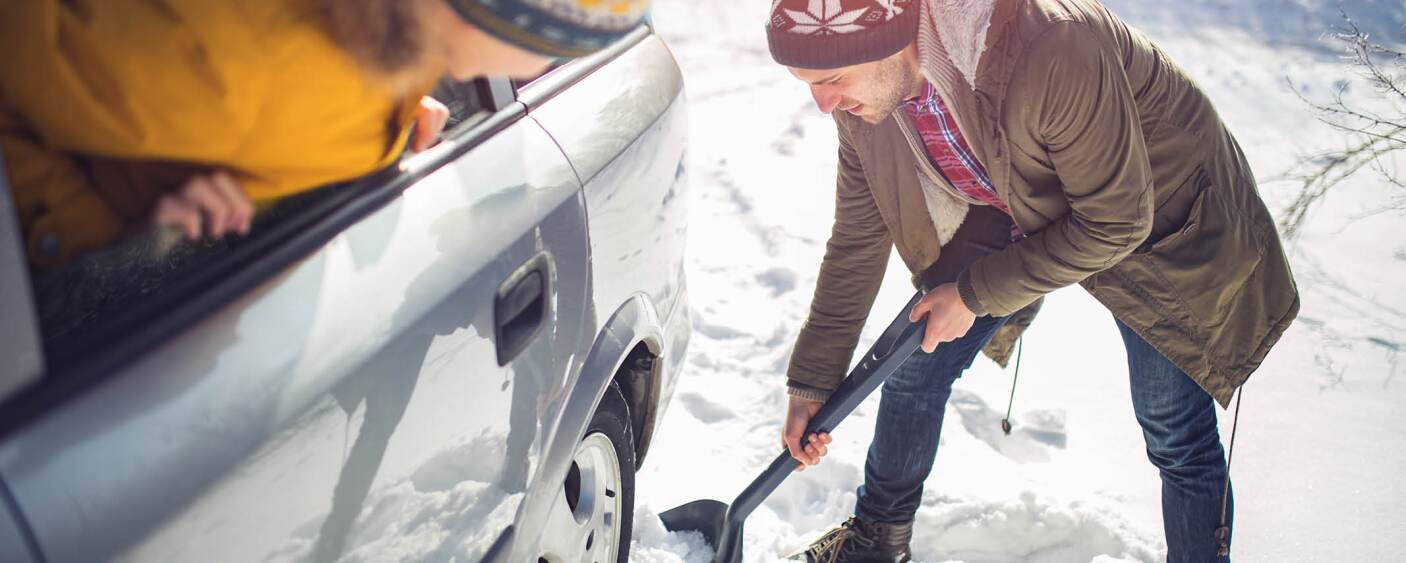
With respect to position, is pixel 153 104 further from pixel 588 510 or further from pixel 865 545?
pixel 865 545

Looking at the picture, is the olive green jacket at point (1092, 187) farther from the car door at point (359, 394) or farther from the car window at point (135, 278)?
the car window at point (135, 278)

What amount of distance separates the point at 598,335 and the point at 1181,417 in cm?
121

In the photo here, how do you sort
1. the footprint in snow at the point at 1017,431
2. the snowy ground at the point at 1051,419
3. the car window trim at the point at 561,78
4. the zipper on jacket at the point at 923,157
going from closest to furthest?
the car window trim at the point at 561,78, the zipper on jacket at the point at 923,157, the snowy ground at the point at 1051,419, the footprint in snow at the point at 1017,431

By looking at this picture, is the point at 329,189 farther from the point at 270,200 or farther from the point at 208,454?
the point at 208,454

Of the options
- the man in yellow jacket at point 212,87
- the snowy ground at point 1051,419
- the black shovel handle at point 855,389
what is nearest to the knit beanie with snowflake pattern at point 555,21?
the man in yellow jacket at point 212,87

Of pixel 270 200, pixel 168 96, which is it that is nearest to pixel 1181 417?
pixel 270 200

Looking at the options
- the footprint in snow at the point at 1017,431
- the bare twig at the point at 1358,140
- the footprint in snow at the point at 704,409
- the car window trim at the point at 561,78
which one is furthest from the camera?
the bare twig at the point at 1358,140

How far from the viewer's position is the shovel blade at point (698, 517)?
98.5 inches

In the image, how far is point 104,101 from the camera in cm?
82

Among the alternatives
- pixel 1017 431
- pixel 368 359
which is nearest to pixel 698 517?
pixel 1017 431

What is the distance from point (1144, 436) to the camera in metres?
2.20

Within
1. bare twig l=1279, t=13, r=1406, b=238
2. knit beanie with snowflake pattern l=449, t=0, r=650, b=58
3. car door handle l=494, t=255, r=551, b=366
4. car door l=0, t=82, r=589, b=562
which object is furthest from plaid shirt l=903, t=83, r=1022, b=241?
bare twig l=1279, t=13, r=1406, b=238

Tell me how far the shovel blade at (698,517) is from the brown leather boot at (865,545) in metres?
0.25

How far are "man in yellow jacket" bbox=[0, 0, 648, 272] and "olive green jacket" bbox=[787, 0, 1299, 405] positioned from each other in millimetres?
836
